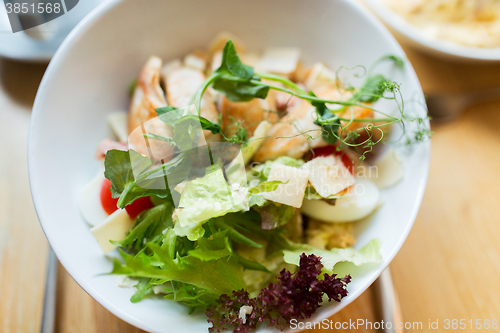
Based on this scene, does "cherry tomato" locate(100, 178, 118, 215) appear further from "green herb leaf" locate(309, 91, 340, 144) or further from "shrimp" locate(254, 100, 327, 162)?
"green herb leaf" locate(309, 91, 340, 144)

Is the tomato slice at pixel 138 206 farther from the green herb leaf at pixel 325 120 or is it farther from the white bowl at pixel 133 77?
the green herb leaf at pixel 325 120

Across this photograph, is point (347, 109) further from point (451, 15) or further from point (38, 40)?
point (38, 40)

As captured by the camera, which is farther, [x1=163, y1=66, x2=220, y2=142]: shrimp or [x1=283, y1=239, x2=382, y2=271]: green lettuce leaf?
[x1=163, y1=66, x2=220, y2=142]: shrimp

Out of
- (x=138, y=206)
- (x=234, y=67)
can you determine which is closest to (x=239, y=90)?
(x=234, y=67)

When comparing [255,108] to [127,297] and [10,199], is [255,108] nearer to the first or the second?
[127,297]

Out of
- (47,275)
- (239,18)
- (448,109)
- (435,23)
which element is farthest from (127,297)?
(435,23)

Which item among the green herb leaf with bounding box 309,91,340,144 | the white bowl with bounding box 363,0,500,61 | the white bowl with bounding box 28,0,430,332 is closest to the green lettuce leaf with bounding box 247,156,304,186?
the green herb leaf with bounding box 309,91,340,144

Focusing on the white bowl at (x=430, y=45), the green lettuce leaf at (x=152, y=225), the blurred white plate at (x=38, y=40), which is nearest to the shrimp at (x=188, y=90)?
the green lettuce leaf at (x=152, y=225)
